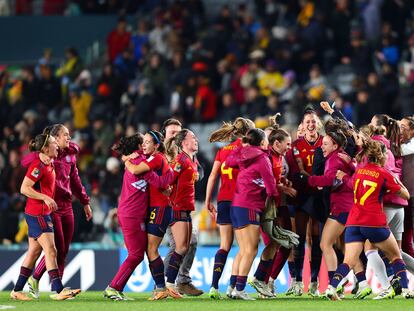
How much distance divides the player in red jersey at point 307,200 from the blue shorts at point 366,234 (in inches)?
46.8

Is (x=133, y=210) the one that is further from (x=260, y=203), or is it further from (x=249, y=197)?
(x=260, y=203)

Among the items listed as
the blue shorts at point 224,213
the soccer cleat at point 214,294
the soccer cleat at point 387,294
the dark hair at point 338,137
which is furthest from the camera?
the blue shorts at point 224,213

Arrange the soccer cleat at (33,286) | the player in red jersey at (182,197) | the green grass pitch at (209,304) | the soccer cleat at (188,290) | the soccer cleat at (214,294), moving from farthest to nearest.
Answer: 1. the soccer cleat at (188,290)
2. the soccer cleat at (33,286)
3. the player in red jersey at (182,197)
4. the soccer cleat at (214,294)
5. the green grass pitch at (209,304)

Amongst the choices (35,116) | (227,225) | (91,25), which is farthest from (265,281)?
(91,25)

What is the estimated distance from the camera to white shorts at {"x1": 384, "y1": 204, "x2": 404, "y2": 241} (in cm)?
1359

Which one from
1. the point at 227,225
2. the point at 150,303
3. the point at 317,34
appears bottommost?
the point at 150,303

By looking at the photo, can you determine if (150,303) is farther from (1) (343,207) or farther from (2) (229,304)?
(1) (343,207)

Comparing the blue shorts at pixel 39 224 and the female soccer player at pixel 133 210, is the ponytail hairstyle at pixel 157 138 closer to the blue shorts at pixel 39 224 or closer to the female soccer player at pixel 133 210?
the female soccer player at pixel 133 210

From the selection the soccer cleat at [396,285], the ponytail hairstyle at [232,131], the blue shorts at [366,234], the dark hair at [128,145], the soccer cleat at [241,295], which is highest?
the ponytail hairstyle at [232,131]

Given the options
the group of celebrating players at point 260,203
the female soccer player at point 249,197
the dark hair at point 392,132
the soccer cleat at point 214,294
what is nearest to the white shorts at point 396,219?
the group of celebrating players at point 260,203

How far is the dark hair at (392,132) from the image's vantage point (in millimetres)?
14078

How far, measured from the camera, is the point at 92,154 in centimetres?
2269

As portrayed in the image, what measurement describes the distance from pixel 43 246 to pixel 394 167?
4162 mm

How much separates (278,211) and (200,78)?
863cm
